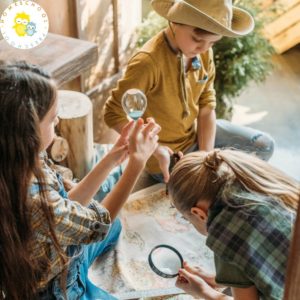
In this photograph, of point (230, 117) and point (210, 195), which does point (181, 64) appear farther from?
point (230, 117)

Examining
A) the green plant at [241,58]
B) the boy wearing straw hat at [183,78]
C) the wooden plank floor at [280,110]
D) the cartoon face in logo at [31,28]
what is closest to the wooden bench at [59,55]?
the cartoon face in logo at [31,28]

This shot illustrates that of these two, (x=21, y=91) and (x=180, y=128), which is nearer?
(x=21, y=91)

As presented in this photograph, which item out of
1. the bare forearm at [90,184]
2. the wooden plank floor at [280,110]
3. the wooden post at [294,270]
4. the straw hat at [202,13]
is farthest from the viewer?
the wooden plank floor at [280,110]

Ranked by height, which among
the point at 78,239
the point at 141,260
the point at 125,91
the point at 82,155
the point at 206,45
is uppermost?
the point at 206,45

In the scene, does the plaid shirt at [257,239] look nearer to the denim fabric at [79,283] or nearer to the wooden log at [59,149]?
the denim fabric at [79,283]

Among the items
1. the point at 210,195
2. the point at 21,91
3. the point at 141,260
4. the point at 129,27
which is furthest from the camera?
the point at 129,27

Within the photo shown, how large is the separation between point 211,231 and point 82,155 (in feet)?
2.81

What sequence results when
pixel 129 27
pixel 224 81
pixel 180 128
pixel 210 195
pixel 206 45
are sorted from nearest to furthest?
pixel 210 195 → pixel 206 45 → pixel 180 128 → pixel 224 81 → pixel 129 27

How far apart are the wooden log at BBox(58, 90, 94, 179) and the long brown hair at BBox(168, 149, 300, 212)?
2.16 feet

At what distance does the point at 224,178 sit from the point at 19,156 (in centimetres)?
46

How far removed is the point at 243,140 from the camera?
6.23 ft

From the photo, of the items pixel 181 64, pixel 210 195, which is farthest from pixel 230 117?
pixel 210 195

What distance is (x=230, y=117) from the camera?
240 cm

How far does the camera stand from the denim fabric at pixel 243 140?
1.90 meters
